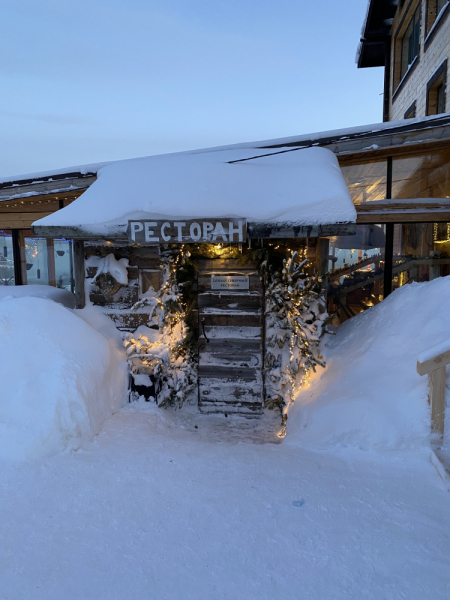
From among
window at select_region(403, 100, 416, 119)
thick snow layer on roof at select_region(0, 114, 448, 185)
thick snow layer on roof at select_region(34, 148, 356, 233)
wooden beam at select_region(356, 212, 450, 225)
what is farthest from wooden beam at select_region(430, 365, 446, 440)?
window at select_region(403, 100, 416, 119)

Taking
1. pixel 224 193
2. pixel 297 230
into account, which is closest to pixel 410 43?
pixel 224 193

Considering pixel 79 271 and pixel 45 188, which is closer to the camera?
pixel 79 271

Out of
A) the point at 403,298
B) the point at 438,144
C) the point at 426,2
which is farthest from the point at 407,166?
the point at 426,2

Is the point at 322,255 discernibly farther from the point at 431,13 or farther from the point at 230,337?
the point at 431,13

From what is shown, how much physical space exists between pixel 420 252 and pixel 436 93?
5.96m

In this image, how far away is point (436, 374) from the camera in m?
3.61

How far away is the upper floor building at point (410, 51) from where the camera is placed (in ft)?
29.2

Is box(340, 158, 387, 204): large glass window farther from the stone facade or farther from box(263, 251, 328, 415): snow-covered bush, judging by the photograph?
the stone facade

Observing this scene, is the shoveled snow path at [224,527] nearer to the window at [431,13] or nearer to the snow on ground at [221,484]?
the snow on ground at [221,484]

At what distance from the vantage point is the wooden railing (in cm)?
354

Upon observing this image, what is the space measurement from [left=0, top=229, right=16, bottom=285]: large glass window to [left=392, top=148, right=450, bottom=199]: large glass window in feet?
27.6

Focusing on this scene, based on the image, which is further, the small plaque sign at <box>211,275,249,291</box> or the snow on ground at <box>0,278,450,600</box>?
the small plaque sign at <box>211,275,249,291</box>

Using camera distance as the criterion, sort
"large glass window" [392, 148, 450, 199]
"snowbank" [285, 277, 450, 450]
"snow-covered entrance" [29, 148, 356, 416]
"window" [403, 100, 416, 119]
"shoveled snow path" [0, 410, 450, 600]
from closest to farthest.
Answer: "shoveled snow path" [0, 410, 450, 600] < "snowbank" [285, 277, 450, 450] < "snow-covered entrance" [29, 148, 356, 416] < "large glass window" [392, 148, 450, 199] < "window" [403, 100, 416, 119]

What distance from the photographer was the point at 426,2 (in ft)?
31.7
